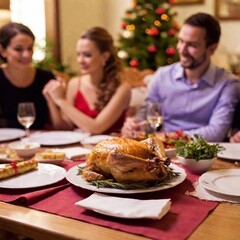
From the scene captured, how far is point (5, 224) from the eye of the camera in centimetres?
96

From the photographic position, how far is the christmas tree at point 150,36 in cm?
456

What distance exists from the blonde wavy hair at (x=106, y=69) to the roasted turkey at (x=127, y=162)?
51.2 inches

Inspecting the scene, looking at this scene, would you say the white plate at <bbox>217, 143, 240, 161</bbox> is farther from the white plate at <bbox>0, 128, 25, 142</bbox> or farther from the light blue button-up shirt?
the white plate at <bbox>0, 128, 25, 142</bbox>

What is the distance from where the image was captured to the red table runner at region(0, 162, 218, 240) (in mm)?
853

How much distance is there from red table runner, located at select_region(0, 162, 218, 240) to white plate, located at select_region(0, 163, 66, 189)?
24 millimetres

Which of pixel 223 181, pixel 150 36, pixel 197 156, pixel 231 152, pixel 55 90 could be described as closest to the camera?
pixel 223 181

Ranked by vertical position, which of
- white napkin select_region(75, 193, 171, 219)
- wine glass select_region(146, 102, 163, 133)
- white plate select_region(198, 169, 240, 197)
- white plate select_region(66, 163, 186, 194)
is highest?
wine glass select_region(146, 102, 163, 133)

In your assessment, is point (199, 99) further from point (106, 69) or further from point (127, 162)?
point (127, 162)

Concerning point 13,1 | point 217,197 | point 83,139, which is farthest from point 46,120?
point 13,1

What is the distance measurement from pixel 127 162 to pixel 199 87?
1.41 metres

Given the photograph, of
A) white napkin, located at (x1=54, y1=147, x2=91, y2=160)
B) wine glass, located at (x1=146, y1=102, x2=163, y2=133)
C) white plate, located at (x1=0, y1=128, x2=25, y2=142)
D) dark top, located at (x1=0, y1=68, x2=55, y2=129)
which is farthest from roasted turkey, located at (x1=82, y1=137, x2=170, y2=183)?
dark top, located at (x1=0, y1=68, x2=55, y2=129)

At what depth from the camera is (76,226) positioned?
2.91 feet

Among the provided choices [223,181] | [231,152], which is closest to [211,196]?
[223,181]

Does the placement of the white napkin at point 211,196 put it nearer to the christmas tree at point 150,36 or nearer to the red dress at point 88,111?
the red dress at point 88,111
